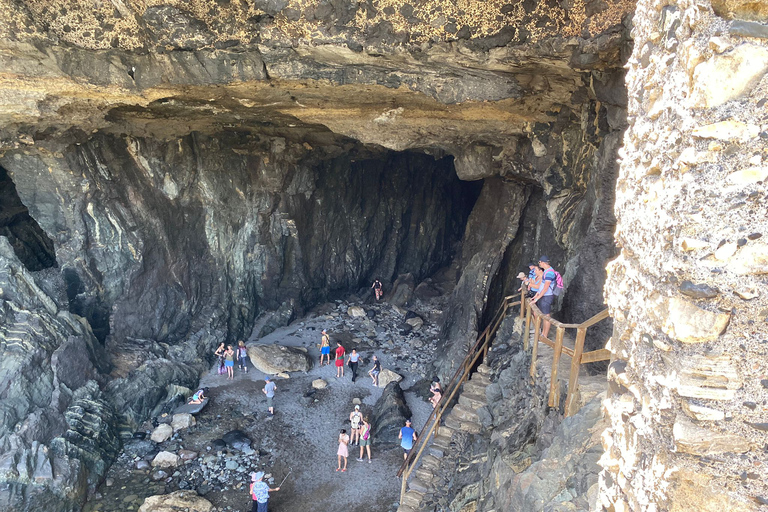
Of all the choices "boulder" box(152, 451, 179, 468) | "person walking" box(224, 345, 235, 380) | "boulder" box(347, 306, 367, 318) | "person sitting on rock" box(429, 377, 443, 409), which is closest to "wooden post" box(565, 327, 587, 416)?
"person sitting on rock" box(429, 377, 443, 409)

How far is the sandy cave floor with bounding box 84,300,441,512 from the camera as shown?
9.18 meters

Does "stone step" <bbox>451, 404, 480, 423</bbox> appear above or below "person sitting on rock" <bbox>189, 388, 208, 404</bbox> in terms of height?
above

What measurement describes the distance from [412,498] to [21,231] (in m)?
12.1

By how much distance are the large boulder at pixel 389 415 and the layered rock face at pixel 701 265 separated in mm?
8649

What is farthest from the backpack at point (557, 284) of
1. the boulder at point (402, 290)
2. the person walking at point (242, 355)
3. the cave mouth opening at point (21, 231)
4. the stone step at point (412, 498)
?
the cave mouth opening at point (21, 231)

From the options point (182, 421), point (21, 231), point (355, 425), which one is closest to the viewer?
point (355, 425)

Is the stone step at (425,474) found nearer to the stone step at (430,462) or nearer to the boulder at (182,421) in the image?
the stone step at (430,462)

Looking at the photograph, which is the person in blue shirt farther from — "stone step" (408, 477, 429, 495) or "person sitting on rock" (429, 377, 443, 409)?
"person sitting on rock" (429, 377, 443, 409)

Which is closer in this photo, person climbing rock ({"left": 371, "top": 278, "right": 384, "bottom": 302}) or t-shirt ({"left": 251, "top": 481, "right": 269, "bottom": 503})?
t-shirt ({"left": 251, "top": 481, "right": 269, "bottom": 503})

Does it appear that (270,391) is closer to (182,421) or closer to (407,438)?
(182,421)

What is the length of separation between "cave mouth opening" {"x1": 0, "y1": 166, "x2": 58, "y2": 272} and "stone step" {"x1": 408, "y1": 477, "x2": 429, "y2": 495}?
35.5 ft

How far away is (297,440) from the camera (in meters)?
10.8

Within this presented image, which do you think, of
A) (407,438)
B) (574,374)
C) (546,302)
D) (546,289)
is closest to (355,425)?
(407,438)

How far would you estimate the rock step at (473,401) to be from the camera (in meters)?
8.23
